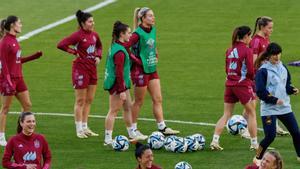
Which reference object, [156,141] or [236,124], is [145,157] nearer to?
[156,141]

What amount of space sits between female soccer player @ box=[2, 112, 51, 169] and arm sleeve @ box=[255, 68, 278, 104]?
4151mm

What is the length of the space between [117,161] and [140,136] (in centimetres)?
Result: 197

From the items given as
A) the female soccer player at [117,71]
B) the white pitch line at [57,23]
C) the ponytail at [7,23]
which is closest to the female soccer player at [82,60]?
the female soccer player at [117,71]

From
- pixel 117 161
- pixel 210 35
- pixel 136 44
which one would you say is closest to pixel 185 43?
pixel 210 35

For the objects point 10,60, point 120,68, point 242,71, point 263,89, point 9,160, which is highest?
point 10,60

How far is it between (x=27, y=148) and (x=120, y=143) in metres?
4.25

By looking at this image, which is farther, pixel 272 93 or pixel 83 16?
pixel 83 16

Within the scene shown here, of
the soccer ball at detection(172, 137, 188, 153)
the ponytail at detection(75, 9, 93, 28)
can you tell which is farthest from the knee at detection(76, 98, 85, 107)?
the soccer ball at detection(172, 137, 188, 153)

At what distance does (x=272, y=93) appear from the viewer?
19.0 metres

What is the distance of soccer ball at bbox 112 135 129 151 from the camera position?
2061cm

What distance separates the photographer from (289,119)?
19.0m

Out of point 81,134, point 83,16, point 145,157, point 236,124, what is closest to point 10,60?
point 83,16

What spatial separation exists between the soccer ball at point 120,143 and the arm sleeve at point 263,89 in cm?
314

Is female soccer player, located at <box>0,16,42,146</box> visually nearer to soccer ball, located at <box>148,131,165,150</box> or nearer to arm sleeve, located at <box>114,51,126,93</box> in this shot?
arm sleeve, located at <box>114,51,126,93</box>
